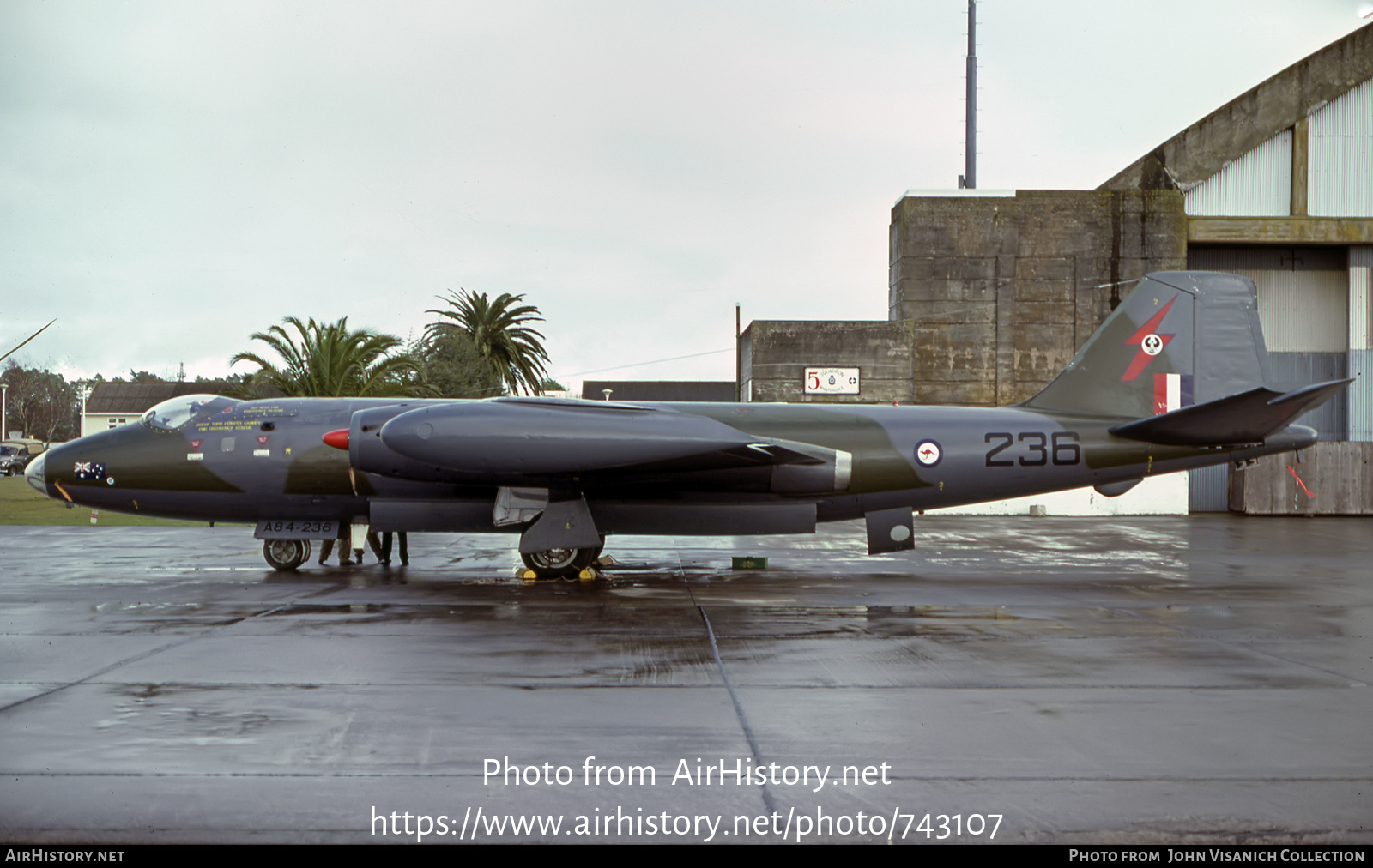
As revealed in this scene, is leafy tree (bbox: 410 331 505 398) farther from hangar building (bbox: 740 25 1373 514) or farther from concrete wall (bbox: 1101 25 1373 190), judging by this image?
concrete wall (bbox: 1101 25 1373 190)

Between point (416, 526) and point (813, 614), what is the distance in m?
6.51

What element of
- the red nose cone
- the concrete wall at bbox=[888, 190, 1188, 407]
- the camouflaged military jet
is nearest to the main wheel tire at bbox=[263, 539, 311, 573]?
the camouflaged military jet

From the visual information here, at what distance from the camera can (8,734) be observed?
6473 mm

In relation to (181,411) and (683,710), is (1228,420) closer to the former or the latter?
(683,710)

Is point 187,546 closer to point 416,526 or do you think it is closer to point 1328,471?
point 416,526

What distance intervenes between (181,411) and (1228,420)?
15.9 metres

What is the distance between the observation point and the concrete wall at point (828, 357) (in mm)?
30375

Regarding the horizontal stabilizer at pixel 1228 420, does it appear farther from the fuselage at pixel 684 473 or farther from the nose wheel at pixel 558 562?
the nose wheel at pixel 558 562

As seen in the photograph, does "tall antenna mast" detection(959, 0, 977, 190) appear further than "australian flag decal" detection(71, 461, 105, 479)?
Yes

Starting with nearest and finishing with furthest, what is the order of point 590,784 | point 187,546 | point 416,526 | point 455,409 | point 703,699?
point 590,784 < point 703,699 < point 455,409 < point 416,526 < point 187,546

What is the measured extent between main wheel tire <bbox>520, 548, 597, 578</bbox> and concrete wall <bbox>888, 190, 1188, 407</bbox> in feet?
60.8

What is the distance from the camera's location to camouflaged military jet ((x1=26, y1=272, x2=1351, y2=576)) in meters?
14.2

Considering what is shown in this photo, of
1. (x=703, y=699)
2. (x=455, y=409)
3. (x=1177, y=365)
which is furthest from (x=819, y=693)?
(x=1177, y=365)

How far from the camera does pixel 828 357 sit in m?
30.5
